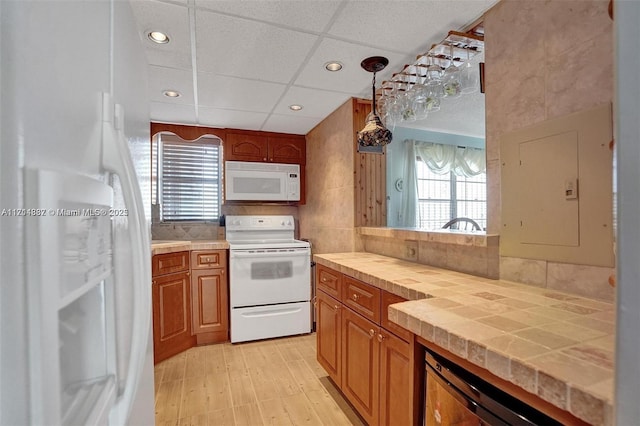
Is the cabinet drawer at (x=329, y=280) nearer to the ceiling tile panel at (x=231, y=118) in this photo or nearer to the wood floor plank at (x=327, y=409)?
the wood floor plank at (x=327, y=409)

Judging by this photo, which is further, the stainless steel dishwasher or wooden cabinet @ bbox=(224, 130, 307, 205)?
wooden cabinet @ bbox=(224, 130, 307, 205)

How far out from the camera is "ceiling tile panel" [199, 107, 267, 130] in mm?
2943

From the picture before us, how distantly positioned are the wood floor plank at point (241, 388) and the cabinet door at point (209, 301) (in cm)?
67

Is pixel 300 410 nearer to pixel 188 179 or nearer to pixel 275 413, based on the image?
pixel 275 413

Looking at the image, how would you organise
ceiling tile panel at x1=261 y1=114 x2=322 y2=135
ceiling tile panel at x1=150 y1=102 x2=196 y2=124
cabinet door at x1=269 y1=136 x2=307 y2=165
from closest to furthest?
ceiling tile panel at x1=150 y1=102 x2=196 y2=124 → ceiling tile panel at x1=261 y1=114 x2=322 y2=135 → cabinet door at x1=269 y1=136 x2=307 y2=165

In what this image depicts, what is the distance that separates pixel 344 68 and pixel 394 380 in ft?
6.17

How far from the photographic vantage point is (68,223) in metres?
0.45

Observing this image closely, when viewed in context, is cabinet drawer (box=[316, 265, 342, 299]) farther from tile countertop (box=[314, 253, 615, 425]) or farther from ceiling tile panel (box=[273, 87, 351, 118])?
ceiling tile panel (box=[273, 87, 351, 118])

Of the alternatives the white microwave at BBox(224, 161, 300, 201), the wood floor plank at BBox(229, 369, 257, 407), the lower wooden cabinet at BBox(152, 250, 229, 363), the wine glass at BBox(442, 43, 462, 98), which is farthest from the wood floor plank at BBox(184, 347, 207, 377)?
the wine glass at BBox(442, 43, 462, 98)

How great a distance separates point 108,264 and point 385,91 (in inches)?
79.7

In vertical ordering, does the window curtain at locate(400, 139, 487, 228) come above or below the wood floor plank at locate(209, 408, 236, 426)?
above

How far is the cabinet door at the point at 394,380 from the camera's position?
1.27 m

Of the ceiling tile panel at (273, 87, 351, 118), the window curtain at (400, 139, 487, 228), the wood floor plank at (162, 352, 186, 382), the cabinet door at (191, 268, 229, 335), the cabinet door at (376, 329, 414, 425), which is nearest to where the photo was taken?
the cabinet door at (376, 329, 414, 425)

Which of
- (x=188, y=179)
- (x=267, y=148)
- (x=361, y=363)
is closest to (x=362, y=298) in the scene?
(x=361, y=363)
